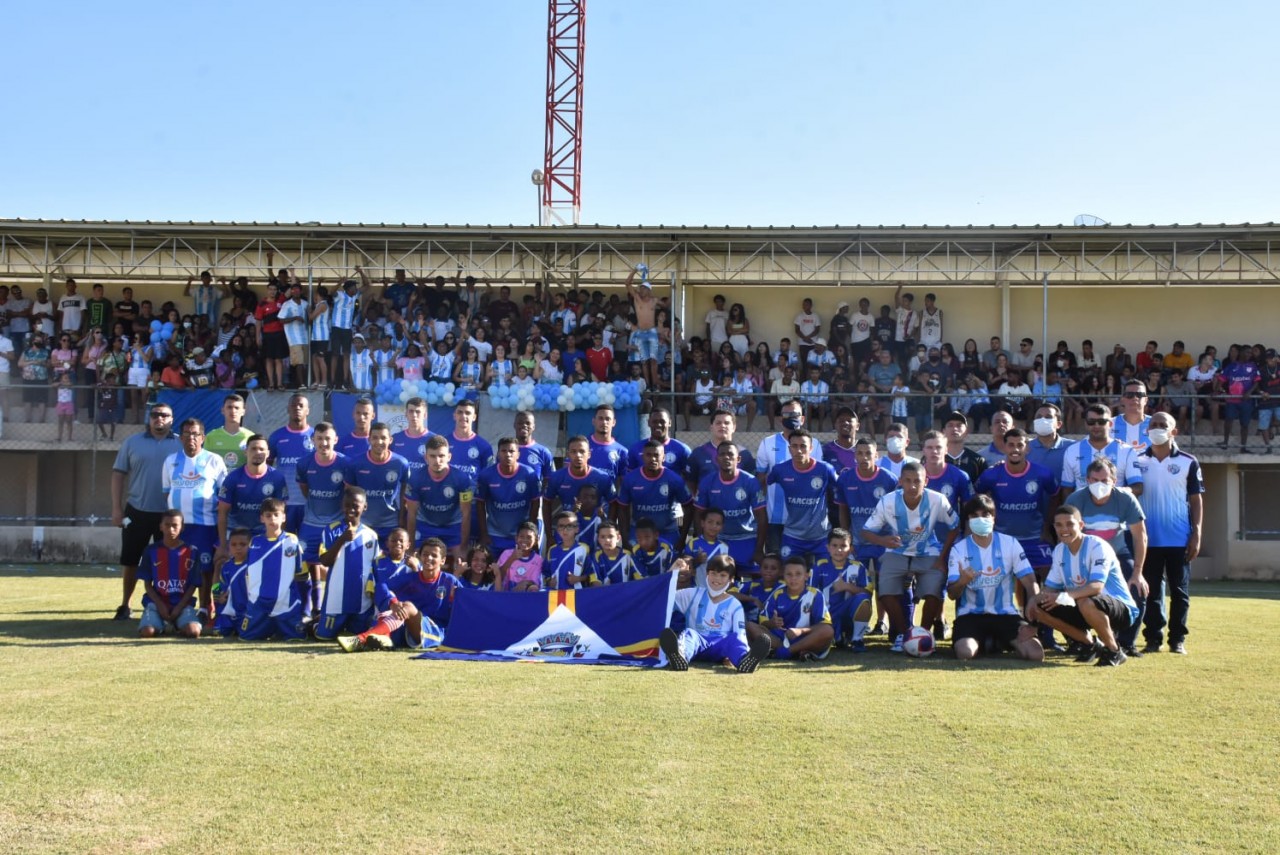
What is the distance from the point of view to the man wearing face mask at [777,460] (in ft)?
34.9

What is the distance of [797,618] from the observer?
9352mm

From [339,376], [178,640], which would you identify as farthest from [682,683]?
[339,376]

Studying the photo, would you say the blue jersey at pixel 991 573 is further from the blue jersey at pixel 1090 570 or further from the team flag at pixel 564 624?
the team flag at pixel 564 624

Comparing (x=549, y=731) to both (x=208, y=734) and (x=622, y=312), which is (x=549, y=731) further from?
(x=622, y=312)

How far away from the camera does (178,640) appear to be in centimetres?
962

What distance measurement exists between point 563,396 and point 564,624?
31.0 feet

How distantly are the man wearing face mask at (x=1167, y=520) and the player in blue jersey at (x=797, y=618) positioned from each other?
9.36ft

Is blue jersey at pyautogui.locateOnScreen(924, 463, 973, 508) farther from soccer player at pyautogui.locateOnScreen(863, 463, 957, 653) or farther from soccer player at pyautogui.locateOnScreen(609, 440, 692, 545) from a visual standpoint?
soccer player at pyautogui.locateOnScreen(609, 440, 692, 545)

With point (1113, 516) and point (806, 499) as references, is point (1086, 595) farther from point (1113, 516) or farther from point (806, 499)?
point (806, 499)

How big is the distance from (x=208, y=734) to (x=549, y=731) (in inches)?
65.6

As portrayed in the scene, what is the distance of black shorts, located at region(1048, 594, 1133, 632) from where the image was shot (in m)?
8.79

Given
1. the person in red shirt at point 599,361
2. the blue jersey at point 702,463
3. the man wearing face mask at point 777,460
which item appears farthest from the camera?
the person in red shirt at point 599,361

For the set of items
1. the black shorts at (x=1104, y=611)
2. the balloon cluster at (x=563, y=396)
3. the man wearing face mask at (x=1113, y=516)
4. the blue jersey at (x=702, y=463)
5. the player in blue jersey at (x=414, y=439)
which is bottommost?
the black shorts at (x=1104, y=611)

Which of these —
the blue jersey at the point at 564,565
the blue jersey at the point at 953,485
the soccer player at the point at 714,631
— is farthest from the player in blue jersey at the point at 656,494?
the blue jersey at the point at 953,485
